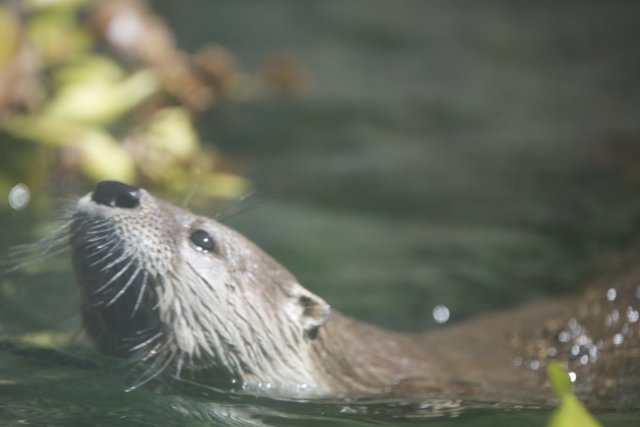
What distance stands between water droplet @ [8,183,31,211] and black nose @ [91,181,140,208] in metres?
2.37

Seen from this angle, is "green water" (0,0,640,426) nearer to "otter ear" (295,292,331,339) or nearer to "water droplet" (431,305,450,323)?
"water droplet" (431,305,450,323)

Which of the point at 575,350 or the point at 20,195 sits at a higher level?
the point at 20,195

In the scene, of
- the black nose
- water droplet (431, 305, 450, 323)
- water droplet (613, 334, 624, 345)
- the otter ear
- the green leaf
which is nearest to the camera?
the green leaf

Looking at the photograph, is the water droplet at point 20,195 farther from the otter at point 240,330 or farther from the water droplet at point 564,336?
the water droplet at point 564,336

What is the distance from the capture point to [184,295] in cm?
302

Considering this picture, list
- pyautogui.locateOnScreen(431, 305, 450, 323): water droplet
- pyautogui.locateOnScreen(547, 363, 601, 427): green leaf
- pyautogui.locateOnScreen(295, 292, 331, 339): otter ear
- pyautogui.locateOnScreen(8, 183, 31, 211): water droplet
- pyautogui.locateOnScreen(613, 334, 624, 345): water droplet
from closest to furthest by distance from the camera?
pyautogui.locateOnScreen(547, 363, 601, 427): green leaf → pyautogui.locateOnScreen(295, 292, 331, 339): otter ear → pyautogui.locateOnScreen(613, 334, 624, 345): water droplet → pyautogui.locateOnScreen(431, 305, 450, 323): water droplet → pyautogui.locateOnScreen(8, 183, 31, 211): water droplet

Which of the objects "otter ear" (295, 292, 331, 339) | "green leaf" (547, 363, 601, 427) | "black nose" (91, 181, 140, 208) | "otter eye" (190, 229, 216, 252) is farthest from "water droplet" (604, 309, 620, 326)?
"green leaf" (547, 363, 601, 427)

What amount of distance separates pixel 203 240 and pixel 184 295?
0.17 meters

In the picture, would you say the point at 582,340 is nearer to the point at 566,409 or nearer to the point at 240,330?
the point at 240,330

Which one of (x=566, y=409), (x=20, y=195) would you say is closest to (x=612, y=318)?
(x=566, y=409)

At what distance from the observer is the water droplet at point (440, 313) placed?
14.9 feet

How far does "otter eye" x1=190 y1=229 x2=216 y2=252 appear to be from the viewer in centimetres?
309

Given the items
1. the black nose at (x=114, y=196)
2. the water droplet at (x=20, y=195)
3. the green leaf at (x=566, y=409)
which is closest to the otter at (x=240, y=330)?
the black nose at (x=114, y=196)

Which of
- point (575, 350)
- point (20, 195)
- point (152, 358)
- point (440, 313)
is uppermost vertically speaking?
point (20, 195)
